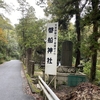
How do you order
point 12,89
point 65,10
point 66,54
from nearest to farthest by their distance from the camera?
point 12,89
point 66,54
point 65,10

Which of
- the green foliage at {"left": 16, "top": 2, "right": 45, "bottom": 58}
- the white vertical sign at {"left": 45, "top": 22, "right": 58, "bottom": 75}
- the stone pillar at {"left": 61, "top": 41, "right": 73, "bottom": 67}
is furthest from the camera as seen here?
the green foliage at {"left": 16, "top": 2, "right": 45, "bottom": 58}

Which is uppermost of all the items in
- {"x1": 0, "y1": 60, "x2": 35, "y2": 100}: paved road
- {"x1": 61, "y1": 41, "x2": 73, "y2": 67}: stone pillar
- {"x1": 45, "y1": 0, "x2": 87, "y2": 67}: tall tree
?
{"x1": 45, "y1": 0, "x2": 87, "y2": 67}: tall tree

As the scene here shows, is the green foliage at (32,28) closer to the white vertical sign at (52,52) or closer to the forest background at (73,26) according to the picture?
the forest background at (73,26)

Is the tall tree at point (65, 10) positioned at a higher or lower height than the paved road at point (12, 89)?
higher

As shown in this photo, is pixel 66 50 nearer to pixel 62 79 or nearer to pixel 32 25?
pixel 62 79

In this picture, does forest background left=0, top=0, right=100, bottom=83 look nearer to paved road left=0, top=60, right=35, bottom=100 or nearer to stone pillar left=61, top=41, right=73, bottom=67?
stone pillar left=61, top=41, right=73, bottom=67

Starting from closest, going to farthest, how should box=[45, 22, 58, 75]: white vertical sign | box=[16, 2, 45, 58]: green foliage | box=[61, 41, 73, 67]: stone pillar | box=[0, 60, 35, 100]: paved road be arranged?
1. box=[0, 60, 35, 100]: paved road
2. box=[45, 22, 58, 75]: white vertical sign
3. box=[61, 41, 73, 67]: stone pillar
4. box=[16, 2, 45, 58]: green foliage

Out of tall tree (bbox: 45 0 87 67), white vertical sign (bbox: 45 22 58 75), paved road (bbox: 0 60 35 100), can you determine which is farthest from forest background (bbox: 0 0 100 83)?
paved road (bbox: 0 60 35 100)

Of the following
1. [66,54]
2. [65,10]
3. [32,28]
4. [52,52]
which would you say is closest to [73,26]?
[65,10]

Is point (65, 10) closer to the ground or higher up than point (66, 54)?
higher up

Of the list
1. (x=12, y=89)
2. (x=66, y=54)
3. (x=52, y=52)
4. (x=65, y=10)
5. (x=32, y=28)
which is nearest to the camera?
(x=52, y=52)

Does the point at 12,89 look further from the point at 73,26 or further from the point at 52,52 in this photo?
the point at 73,26

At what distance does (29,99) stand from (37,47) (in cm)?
2090

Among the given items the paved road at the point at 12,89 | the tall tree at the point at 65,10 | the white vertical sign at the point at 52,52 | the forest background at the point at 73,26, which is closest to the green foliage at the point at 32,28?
the forest background at the point at 73,26
